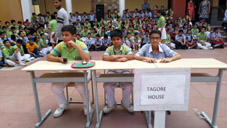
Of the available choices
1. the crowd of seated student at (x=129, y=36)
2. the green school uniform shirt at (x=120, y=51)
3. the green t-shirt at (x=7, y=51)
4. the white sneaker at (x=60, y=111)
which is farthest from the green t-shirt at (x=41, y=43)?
the green school uniform shirt at (x=120, y=51)

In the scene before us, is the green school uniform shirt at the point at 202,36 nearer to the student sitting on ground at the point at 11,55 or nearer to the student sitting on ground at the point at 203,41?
the student sitting on ground at the point at 203,41

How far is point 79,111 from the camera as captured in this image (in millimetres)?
2822

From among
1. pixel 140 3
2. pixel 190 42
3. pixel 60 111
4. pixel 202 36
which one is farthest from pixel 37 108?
pixel 140 3

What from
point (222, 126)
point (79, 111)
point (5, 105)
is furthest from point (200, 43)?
point (5, 105)

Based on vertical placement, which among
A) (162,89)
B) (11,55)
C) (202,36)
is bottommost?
(11,55)

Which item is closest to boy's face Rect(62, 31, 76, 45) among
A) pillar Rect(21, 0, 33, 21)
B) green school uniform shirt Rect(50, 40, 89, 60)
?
green school uniform shirt Rect(50, 40, 89, 60)

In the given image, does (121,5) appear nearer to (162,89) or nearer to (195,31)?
(195,31)

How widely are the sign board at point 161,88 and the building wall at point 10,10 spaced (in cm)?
1063

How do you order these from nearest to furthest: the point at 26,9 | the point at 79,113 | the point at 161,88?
the point at 161,88, the point at 79,113, the point at 26,9

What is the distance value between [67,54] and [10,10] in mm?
9327

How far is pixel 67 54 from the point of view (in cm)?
266

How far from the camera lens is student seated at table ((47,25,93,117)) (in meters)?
2.43

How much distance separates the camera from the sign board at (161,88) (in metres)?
1.24

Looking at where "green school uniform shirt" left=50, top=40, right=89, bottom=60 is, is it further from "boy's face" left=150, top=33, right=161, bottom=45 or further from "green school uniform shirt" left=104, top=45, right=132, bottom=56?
"boy's face" left=150, top=33, right=161, bottom=45
